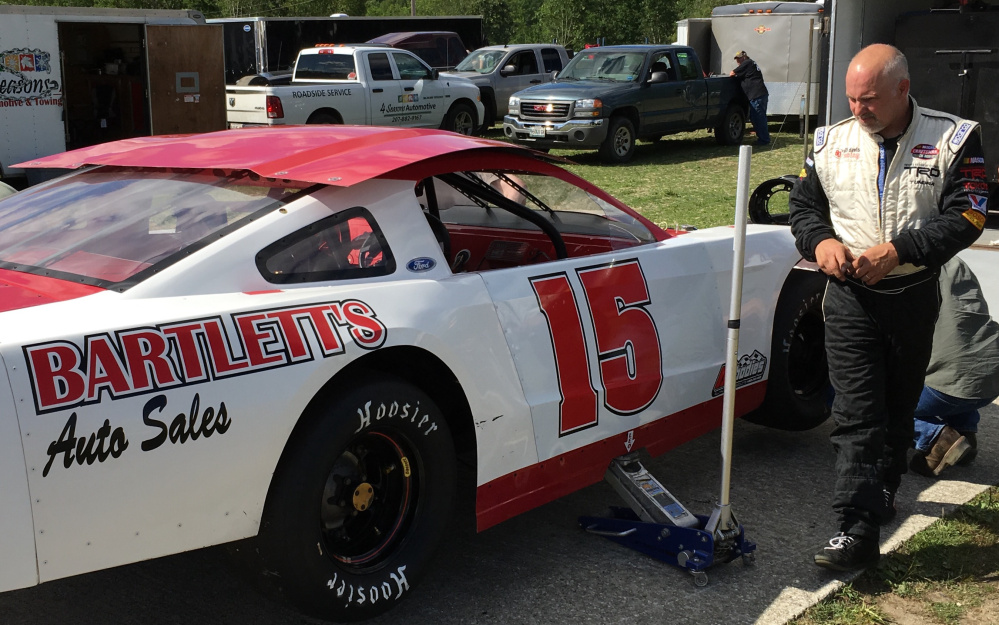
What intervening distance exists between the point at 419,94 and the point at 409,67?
1.82 feet

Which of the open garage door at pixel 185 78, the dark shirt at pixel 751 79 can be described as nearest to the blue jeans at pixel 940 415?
the open garage door at pixel 185 78

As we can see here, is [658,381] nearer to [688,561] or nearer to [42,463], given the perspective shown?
[688,561]

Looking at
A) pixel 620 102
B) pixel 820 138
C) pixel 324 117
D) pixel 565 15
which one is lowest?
pixel 324 117

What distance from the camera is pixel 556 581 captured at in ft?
11.4

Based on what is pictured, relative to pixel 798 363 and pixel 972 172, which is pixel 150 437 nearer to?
pixel 972 172

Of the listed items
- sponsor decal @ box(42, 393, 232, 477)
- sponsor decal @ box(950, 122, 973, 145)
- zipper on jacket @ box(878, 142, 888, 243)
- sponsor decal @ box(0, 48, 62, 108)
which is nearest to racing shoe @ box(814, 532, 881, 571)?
zipper on jacket @ box(878, 142, 888, 243)

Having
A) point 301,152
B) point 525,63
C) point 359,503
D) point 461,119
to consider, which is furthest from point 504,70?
point 359,503

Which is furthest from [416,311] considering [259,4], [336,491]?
[259,4]

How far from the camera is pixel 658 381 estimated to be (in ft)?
12.5

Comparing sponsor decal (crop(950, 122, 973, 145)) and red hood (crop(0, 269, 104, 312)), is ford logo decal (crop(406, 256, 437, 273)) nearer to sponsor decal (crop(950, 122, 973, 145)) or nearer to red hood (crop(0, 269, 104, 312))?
red hood (crop(0, 269, 104, 312))

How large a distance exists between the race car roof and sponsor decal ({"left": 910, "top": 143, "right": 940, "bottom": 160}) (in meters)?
1.29

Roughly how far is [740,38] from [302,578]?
18858mm

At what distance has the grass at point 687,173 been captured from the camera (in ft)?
38.5

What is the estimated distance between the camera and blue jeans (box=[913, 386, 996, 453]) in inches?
172
